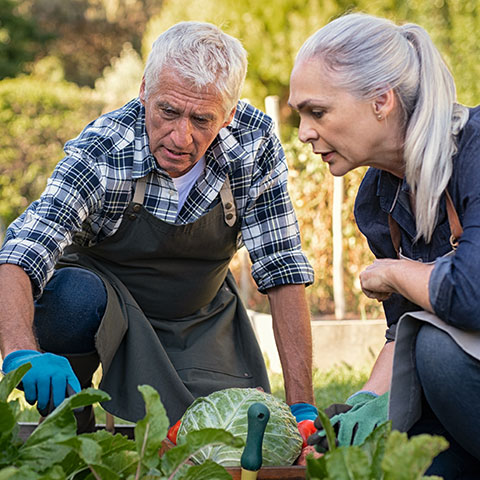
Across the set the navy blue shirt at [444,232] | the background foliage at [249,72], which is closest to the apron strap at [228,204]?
the navy blue shirt at [444,232]

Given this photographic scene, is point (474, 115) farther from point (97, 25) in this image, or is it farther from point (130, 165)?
point (97, 25)

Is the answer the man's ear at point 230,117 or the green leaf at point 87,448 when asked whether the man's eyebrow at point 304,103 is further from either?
the green leaf at point 87,448

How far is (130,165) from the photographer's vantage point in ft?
8.63

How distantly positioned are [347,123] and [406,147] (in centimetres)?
16

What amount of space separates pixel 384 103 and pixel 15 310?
3.80ft

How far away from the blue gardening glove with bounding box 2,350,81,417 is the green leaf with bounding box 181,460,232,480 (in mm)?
602

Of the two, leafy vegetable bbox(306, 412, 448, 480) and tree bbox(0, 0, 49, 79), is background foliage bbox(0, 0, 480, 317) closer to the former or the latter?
tree bbox(0, 0, 49, 79)

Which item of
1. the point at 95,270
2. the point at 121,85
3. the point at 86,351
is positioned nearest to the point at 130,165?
the point at 95,270

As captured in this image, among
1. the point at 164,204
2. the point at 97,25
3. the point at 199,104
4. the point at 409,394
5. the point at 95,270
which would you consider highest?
the point at 97,25

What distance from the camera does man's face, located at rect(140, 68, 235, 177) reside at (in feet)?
8.17

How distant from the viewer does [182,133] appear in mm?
2504

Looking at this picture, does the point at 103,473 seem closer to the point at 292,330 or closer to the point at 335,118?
the point at 335,118

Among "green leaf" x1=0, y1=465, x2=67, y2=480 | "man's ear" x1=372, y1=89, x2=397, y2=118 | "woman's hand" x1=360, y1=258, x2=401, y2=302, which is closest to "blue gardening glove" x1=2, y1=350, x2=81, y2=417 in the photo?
"green leaf" x1=0, y1=465, x2=67, y2=480

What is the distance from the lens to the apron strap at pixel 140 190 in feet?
8.64
